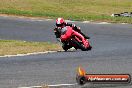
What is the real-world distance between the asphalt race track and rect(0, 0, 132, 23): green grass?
4.02 meters

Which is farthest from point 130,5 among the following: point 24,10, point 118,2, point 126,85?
point 126,85

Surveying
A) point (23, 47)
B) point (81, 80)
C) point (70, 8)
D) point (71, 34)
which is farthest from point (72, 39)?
point (70, 8)

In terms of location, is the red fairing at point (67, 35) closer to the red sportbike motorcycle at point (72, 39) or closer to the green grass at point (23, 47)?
the red sportbike motorcycle at point (72, 39)

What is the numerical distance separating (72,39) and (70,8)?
15.9 meters

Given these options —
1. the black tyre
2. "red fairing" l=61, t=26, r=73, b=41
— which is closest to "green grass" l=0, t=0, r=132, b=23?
"red fairing" l=61, t=26, r=73, b=41

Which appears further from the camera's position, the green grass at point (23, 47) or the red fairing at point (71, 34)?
the red fairing at point (71, 34)

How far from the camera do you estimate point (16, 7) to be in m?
34.4

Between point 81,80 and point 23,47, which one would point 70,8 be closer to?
point 23,47

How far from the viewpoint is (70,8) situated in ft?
119

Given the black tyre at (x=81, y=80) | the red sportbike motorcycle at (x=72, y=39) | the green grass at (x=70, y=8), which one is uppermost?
the black tyre at (x=81, y=80)

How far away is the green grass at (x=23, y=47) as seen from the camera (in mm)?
19391

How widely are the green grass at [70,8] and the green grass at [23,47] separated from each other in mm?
9185

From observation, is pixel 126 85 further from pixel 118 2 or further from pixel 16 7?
pixel 118 2

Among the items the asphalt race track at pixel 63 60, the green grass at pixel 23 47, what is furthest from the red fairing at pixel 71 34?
the green grass at pixel 23 47
